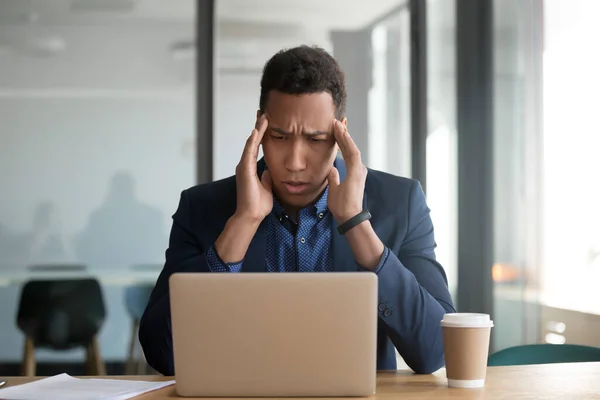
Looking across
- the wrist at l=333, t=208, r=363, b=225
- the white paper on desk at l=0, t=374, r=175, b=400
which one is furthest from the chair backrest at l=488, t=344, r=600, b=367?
the white paper on desk at l=0, t=374, r=175, b=400

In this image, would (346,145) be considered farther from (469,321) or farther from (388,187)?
(469,321)

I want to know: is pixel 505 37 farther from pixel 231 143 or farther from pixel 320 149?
pixel 320 149

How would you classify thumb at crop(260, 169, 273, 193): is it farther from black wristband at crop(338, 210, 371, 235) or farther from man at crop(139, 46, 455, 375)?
black wristband at crop(338, 210, 371, 235)

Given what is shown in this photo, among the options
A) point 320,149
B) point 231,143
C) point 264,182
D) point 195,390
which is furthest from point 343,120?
point 231,143

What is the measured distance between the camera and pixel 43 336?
4.37 m

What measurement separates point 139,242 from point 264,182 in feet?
8.18

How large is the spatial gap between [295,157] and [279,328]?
2.25ft

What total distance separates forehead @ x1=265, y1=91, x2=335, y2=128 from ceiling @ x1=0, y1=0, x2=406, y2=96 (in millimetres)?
2616

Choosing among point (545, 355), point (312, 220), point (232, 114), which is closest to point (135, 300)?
point (232, 114)

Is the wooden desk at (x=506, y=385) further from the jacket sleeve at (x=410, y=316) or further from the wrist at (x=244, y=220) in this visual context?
the wrist at (x=244, y=220)

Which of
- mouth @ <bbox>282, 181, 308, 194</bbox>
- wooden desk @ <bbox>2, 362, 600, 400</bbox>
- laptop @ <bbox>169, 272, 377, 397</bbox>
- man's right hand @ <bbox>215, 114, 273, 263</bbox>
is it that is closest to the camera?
laptop @ <bbox>169, 272, 377, 397</bbox>

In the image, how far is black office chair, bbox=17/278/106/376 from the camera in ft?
14.3

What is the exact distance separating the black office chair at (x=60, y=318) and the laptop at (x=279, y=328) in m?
3.11

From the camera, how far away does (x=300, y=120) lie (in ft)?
6.64
